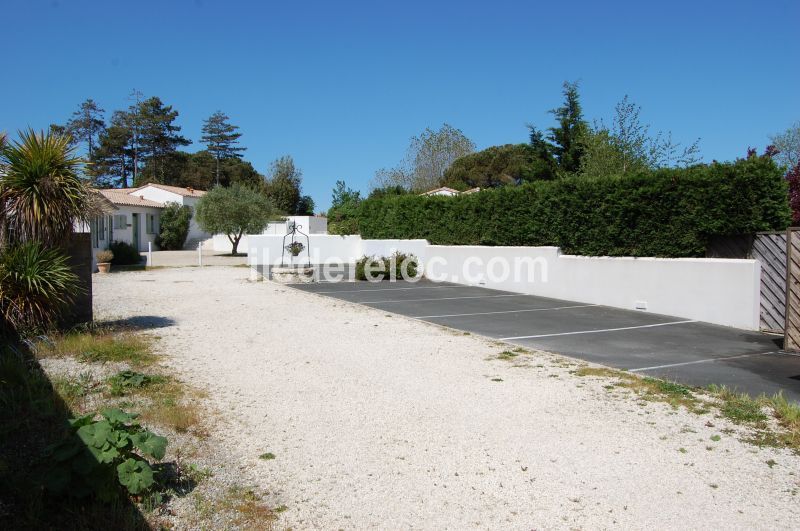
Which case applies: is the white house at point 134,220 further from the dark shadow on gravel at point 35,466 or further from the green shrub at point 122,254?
the dark shadow on gravel at point 35,466

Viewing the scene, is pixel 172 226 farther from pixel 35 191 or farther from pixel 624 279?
pixel 624 279

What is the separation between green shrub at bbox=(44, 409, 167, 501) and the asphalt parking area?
605 cm

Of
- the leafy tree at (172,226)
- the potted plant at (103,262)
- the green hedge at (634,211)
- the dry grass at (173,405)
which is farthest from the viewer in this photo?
the leafy tree at (172,226)

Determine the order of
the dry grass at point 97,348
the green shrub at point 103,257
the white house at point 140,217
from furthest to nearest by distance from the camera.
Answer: the white house at point 140,217 → the green shrub at point 103,257 → the dry grass at point 97,348

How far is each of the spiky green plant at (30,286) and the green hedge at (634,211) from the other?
11.4 metres

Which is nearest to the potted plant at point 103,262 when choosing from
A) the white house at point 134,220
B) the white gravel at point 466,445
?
the white house at point 134,220

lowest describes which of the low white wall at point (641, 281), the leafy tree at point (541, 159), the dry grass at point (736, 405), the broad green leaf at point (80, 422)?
the dry grass at point (736, 405)

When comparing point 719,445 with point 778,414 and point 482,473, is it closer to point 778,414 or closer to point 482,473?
point 778,414

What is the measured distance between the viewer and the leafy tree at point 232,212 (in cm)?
3478

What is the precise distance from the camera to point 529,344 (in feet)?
30.3

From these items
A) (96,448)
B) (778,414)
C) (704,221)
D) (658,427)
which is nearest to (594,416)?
(658,427)

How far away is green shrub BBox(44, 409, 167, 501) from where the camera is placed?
344 cm

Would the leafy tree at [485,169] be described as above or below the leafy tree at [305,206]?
above

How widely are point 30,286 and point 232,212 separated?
27.1 meters
